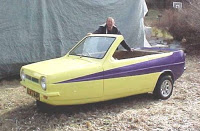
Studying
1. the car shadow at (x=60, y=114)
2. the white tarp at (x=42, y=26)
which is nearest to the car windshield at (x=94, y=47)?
the car shadow at (x=60, y=114)

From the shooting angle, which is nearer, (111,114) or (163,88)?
(111,114)

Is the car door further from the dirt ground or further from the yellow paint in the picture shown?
the dirt ground

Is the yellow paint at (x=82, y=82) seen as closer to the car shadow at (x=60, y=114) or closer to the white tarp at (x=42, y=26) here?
the car shadow at (x=60, y=114)

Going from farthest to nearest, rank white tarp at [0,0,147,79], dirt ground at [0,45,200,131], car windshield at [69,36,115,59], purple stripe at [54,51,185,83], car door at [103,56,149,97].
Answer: white tarp at [0,0,147,79]
car windshield at [69,36,115,59]
car door at [103,56,149,97]
purple stripe at [54,51,185,83]
dirt ground at [0,45,200,131]

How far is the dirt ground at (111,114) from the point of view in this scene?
5.49 m

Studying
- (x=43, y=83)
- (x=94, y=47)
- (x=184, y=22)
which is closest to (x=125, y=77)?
(x=94, y=47)

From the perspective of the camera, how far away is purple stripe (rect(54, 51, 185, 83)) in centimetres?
584

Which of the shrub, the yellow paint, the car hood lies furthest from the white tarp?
the shrub

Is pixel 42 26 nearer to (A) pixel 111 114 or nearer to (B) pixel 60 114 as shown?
(B) pixel 60 114

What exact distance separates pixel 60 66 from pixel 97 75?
69cm

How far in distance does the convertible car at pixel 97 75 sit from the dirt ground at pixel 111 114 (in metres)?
0.30

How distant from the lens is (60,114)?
5.98 m

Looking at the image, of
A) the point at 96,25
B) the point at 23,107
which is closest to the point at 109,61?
the point at 23,107

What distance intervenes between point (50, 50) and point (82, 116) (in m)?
3.62
